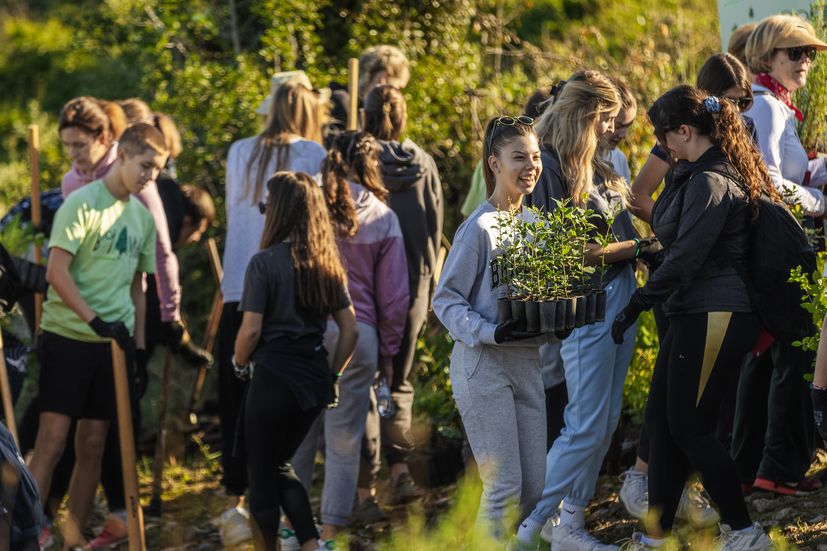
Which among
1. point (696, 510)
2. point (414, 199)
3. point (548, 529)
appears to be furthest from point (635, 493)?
point (414, 199)

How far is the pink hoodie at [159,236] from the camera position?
6395 mm

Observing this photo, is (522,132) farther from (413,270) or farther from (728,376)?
(413,270)

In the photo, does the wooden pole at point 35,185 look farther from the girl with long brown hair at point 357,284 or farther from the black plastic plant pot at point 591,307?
the black plastic plant pot at point 591,307

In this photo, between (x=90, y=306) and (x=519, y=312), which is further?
(x=90, y=306)

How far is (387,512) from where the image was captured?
6316mm

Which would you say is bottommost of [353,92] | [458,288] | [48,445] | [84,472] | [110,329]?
[84,472]

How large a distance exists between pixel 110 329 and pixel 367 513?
5.56 feet

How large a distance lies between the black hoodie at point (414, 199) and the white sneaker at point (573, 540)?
1707mm

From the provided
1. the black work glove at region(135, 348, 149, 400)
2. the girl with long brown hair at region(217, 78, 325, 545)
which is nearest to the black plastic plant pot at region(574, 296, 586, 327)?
the girl with long brown hair at region(217, 78, 325, 545)

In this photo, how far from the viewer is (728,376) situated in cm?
450

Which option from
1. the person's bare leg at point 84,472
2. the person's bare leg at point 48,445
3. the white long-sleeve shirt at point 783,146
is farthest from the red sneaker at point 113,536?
the white long-sleeve shirt at point 783,146

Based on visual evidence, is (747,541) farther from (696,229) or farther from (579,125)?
(579,125)

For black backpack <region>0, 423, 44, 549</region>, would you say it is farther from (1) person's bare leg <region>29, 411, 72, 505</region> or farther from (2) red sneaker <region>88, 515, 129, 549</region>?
(2) red sneaker <region>88, 515, 129, 549</region>

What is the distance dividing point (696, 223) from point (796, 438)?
153 centimetres
